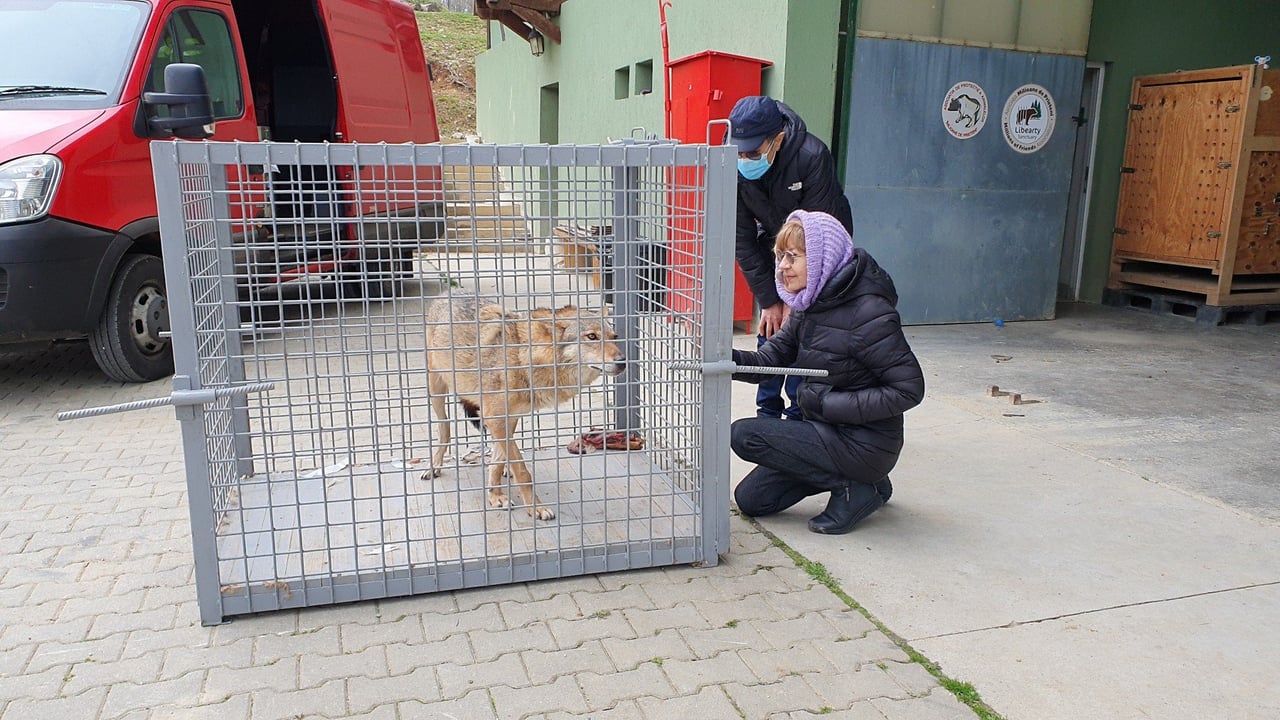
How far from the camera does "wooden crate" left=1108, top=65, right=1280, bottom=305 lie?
8203mm

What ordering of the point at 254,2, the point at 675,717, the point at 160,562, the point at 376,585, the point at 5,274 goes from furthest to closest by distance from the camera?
the point at 254,2 < the point at 5,274 < the point at 160,562 < the point at 376,585 < the point at 675,717

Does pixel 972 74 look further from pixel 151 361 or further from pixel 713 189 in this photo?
pixel 151 361

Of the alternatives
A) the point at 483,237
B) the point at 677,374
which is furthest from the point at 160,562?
the point at 677,374

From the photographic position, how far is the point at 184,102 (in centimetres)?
560

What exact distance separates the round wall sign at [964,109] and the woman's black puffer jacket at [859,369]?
4.81 m

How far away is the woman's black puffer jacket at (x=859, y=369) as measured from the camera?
138 inches

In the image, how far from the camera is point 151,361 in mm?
6043

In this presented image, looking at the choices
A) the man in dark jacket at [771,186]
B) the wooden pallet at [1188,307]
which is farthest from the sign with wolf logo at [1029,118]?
the man in dark jacket at [771,186]

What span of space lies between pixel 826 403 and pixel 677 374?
62 centimetres

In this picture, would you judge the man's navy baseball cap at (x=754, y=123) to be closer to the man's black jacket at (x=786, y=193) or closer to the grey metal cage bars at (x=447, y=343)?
the man's black jacket at (x=786, y=193)

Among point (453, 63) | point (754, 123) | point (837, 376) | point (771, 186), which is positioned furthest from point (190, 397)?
point (453, 63)

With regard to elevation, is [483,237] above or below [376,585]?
above

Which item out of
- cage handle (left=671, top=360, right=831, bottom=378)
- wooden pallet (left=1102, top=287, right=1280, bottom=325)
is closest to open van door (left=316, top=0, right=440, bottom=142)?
cage handle (left=671, top=360, right=831, bottom=378)

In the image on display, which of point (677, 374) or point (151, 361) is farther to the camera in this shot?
point (151, 361)
